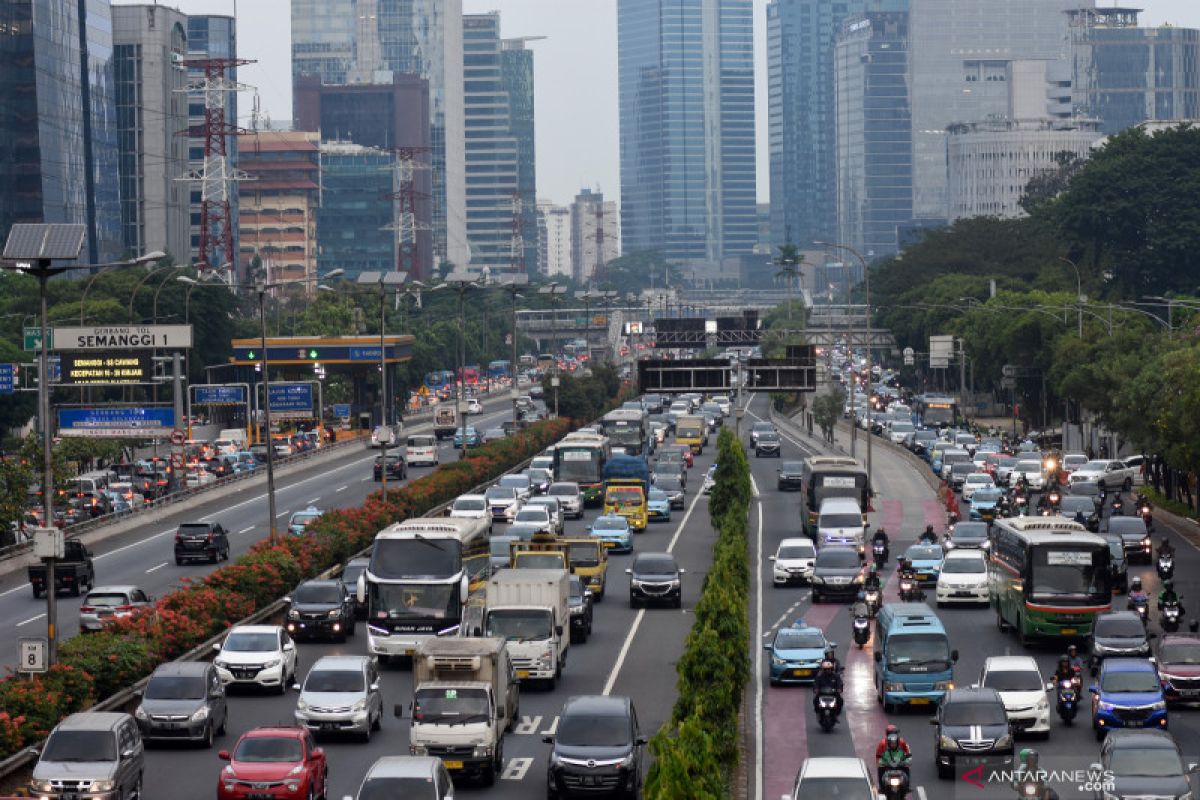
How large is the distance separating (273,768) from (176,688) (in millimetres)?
6852

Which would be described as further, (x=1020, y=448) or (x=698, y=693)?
(x=1020, y=448)

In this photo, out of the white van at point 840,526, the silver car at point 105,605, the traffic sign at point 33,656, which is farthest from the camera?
the white van at point 840,526

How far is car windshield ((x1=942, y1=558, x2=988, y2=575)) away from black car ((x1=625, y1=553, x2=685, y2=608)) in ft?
25.3

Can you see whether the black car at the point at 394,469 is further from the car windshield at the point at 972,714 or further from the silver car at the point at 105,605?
the car windshield at the point at 972,714

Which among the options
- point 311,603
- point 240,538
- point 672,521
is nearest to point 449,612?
point 311,603

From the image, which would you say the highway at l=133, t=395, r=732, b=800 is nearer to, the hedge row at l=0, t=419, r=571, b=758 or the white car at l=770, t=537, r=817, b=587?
the hedge row at l=0, t=419, r=571, b=758

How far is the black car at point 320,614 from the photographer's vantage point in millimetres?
50719

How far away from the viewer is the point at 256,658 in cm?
4309

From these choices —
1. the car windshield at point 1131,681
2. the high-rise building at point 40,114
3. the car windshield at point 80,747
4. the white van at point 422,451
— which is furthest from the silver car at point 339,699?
the high-rise building at point 40,114

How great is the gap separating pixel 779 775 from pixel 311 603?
1929cm

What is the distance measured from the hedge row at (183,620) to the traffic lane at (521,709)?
1992mm

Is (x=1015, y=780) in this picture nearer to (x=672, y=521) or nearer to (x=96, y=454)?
(x=672, y=521)

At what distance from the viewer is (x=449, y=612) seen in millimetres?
46344

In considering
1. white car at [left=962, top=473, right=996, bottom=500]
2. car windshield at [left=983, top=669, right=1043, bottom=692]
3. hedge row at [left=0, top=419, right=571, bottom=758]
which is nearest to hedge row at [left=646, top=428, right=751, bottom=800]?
car windshield at [left=983, top=669, right=1043, bottom=692]
